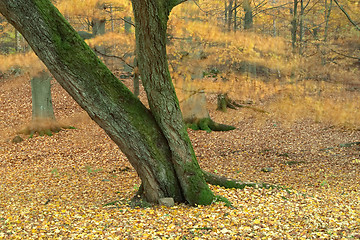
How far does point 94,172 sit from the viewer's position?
8086 mm

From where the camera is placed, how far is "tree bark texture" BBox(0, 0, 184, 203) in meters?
4.25

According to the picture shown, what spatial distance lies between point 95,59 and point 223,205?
105 inches

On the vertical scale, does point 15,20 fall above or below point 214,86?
above

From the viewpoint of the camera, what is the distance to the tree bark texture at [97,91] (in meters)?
4.25

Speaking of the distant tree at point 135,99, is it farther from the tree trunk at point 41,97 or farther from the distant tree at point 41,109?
the tree trunk at point 41,97

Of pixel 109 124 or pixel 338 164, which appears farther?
pixel 338 164

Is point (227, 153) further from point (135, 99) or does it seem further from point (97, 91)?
point (97, 91)

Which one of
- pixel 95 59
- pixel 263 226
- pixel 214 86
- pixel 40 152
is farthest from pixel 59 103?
pixel 263 226

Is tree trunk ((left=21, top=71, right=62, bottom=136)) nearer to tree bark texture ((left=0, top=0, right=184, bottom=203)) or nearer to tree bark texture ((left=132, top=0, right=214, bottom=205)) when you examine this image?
tree bark texture ((left=0, top=0, right=184, bottom=203))

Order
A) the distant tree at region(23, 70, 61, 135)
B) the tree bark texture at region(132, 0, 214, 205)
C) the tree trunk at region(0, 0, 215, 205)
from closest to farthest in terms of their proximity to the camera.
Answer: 1. the tree trunk at region(0, 0, 215, 205)
2. the tree bark texture at region(132, 0, 214, 205)
3. the distant tree at region(23, 70, 61, 135)

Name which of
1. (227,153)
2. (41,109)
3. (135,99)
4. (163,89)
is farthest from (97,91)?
(41,109)

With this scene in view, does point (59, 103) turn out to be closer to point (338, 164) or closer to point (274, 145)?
point (274, 145)

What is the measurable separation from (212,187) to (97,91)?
2.42 m

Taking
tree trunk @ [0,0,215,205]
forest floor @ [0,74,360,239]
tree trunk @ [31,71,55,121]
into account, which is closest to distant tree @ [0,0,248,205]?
tree trunk @ [0,0,215,205]
